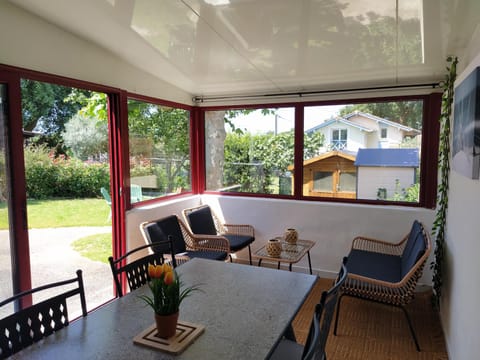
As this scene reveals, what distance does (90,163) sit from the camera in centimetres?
347

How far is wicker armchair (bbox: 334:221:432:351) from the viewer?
2623mm

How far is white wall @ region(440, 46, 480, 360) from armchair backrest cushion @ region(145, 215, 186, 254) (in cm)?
239

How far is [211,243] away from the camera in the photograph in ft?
12.5

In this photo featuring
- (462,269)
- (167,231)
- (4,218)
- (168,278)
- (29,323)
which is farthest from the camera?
(167,231)

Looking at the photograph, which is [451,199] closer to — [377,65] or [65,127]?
[377,65]

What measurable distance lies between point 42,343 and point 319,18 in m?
2.48

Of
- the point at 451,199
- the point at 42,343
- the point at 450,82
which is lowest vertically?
the point at 42,343

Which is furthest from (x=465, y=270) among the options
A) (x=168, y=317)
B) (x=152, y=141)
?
(x=152, y=141)

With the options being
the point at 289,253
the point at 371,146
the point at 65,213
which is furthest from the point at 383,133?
the point at 65,213

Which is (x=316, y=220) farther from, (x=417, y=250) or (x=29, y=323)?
(x=29, y=323)

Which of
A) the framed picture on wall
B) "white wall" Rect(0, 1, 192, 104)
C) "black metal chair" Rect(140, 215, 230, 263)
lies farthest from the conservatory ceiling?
"black metal chair" Rect(140, 215, 230, 263)

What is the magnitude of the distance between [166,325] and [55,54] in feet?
7.78

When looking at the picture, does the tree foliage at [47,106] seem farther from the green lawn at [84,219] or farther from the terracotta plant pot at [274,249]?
the terracotta plant pot at [274,249]

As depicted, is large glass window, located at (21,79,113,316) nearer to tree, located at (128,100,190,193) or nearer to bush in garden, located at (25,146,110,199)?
bush in garden, located at (25,146,110,199)
